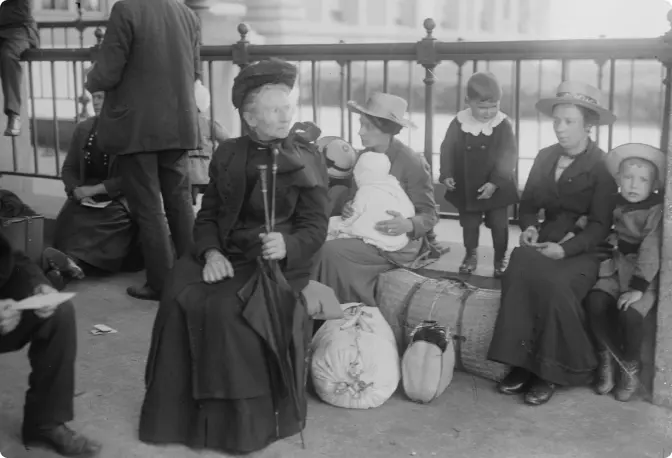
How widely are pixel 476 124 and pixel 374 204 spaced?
2.45 feet

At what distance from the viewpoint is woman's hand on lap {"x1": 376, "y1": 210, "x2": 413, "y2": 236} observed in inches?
153

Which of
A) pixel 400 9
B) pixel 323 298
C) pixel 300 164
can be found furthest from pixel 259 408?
pixel 400 9

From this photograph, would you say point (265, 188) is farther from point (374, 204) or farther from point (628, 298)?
point (628, 298)

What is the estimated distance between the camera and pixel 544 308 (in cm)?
344

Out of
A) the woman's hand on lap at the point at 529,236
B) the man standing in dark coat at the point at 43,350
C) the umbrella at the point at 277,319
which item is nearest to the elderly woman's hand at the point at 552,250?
the woman's hand on lap at the point at 529,236

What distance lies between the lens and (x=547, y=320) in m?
3.42

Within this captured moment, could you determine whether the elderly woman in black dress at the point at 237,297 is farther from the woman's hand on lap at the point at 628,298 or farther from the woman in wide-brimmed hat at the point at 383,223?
the woman's hand on lap at the point at 628,298

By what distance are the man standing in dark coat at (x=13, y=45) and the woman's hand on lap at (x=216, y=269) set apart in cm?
414

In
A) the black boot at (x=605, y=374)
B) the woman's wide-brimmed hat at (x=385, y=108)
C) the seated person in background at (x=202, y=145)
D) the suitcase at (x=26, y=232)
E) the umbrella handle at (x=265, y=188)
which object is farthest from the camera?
the seated person in background at (x=202, y=145)

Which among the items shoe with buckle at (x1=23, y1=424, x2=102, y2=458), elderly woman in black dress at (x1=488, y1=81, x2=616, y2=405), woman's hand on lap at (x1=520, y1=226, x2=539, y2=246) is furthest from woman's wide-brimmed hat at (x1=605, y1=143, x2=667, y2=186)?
shoe with buckle at (x1=23, y1=424, x2=102, y2=458)

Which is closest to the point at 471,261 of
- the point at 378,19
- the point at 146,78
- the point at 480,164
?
the point at 480,164

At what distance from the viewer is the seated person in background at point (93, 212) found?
523cm

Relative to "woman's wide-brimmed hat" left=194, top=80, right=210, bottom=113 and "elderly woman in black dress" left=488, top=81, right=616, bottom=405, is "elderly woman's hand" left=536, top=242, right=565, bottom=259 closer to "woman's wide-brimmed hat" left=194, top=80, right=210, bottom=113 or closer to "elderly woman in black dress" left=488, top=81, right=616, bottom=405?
"elderly woman in black dress" left=488, top=81, right=616, bottom=405

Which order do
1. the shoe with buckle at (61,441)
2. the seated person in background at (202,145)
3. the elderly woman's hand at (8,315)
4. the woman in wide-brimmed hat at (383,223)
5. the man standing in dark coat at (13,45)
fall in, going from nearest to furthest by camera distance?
the elderly woman's hand at (8,315) < the shoe with buckle at (61,441) < the woman in wide-brimmed hat at (383,223) < the seated person in background at (202,145) < the man standing in dark coat at (13,45)
